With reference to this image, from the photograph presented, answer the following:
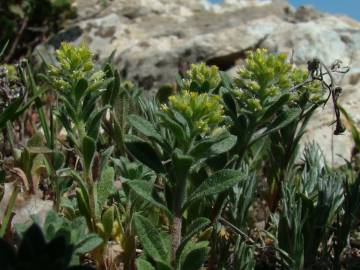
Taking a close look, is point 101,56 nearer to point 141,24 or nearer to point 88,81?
point 141,24

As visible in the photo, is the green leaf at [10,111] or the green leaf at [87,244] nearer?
the green leaf at [87,244]

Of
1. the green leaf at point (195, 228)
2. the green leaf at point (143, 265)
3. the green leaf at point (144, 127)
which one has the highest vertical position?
the green leaf at point (144, 127)

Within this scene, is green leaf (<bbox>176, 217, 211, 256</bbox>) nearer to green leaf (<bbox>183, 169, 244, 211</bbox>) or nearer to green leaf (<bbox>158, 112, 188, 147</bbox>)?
green leaf (<bbox>183, 169, 244, 211</bbox>)

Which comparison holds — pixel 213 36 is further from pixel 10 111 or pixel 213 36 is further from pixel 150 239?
pixel 150 239

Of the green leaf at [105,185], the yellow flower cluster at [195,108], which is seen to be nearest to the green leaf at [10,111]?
the green leaf at [105,185]

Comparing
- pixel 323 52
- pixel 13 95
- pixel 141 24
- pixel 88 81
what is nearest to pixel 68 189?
pixel 88 81

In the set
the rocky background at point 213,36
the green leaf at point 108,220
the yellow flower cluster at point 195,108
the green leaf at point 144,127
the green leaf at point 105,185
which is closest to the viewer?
the yellow flower cluster at point 195,108

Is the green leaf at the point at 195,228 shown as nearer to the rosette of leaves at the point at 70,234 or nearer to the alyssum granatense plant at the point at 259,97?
the rosette of leaves at the point at 70,234
